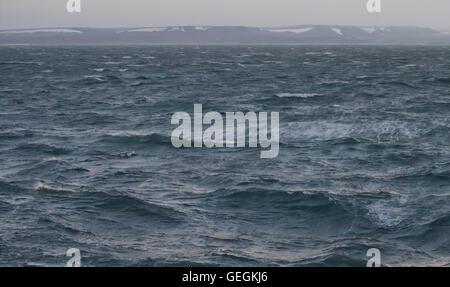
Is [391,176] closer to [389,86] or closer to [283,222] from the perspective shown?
[283,222]

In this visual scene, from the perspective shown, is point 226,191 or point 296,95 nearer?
point 226,191

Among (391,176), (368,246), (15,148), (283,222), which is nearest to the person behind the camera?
(368,246)

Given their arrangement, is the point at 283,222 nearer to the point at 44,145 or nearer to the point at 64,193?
the point at 64,193

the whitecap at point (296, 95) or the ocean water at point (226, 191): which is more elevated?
the whitecap at point (296, 95)

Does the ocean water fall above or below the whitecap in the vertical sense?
below

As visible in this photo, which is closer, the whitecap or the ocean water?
the ocean water

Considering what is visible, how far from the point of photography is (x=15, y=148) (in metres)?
27.1

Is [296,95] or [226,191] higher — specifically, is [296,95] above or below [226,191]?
above

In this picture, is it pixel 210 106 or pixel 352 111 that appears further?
pixel 210 106

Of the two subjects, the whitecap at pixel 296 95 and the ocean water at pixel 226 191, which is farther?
the whitecap at pixel 296 95
